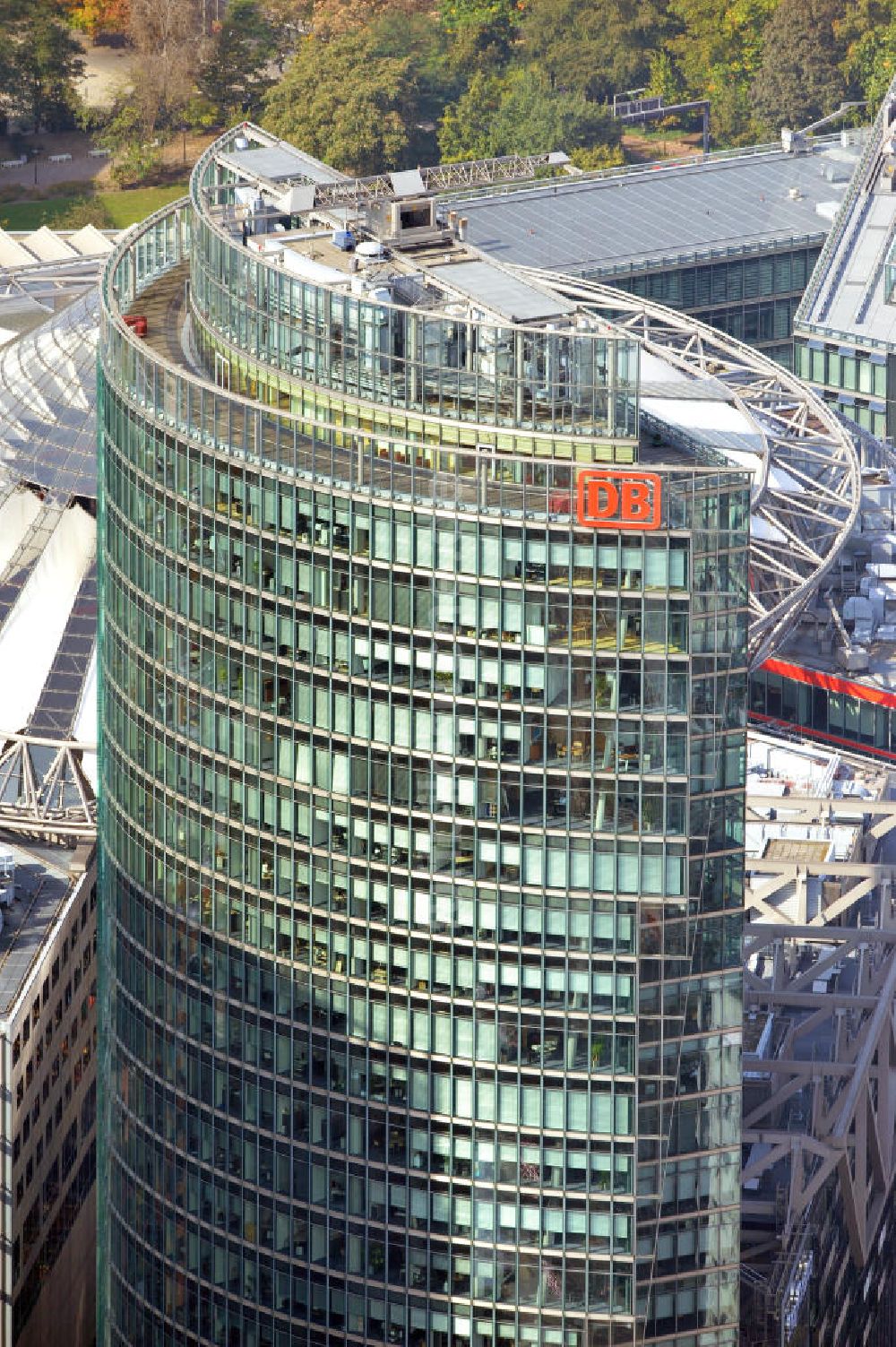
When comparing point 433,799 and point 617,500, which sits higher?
point 617,500

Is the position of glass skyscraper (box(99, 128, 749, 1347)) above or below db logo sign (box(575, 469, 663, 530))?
below

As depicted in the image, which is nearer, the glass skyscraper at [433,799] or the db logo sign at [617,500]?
the db logo sign at [617,500]

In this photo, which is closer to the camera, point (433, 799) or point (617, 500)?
point (617, 500)

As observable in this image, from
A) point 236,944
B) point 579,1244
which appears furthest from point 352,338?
point 579,1244

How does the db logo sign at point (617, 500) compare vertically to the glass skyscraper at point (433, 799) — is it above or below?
above
